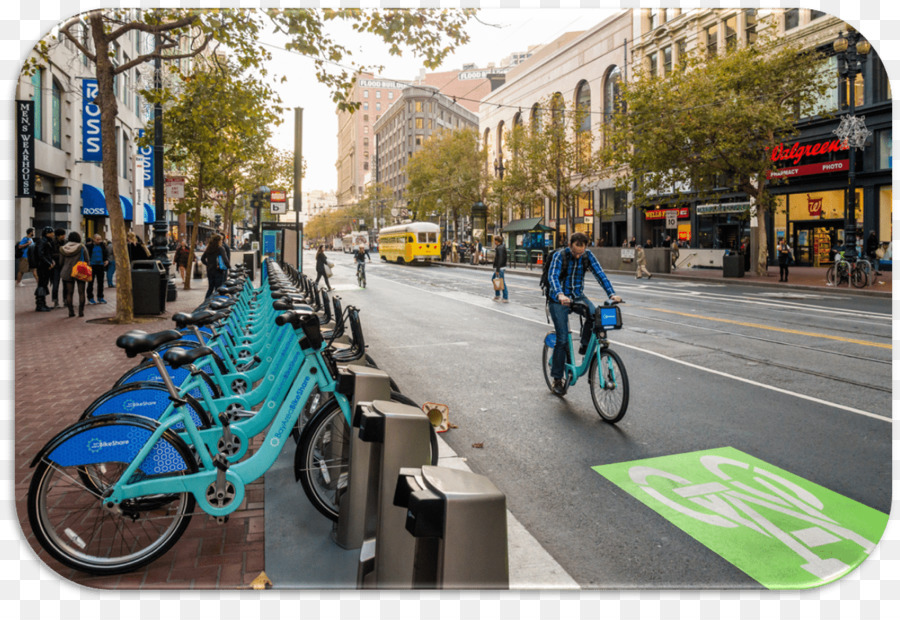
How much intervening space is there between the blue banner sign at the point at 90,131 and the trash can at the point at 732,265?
1721 centimetres

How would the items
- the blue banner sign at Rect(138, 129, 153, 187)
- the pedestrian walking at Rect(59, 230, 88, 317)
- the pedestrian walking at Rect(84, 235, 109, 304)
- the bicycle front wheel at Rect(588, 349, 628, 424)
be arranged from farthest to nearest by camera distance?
the blue banner sign at Rect(138, 129, 153, 187) → the pedestrian walking at Rect(84, 235, 109, 304) → the pedestrian walking at Rect(59, 230, 88, 317) → the bicycle front wheel at Rect(588, 349, 628, 424)

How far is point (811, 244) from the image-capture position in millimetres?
18594

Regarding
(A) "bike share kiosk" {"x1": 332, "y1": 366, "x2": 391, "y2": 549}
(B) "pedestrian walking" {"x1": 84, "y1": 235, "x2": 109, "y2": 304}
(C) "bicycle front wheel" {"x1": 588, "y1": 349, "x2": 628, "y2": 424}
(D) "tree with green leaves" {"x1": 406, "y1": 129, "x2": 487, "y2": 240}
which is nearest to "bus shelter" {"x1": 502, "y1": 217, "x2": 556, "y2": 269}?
(B) "pedestrian walking" {"x1": 84, "y1": 235, "x2": 109, "y2": 304}

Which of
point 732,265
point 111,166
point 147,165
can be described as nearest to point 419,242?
point 147,165

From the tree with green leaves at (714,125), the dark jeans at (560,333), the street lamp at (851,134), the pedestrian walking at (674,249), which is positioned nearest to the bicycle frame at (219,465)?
the dark jeans at (560,333)

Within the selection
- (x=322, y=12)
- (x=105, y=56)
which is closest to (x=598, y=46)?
(x=322, y=12)

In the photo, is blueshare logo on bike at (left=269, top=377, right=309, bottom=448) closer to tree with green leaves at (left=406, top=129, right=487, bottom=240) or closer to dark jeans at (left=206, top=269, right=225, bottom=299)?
dark jeans at (left=206, top=269, right=225, bottom=299)

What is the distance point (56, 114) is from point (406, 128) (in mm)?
101107

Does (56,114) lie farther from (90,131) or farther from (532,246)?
(532,246)

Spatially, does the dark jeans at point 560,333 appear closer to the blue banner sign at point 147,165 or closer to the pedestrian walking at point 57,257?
the pedestrian walking at point 57,257

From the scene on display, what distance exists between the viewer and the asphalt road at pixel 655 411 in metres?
3.73

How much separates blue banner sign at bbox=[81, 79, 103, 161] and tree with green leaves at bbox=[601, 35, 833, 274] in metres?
13.4

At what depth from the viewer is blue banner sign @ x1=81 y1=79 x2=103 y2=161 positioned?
13.1m

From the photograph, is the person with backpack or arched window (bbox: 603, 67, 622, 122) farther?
arched window (bbox: 603, 67, 622, 122)
